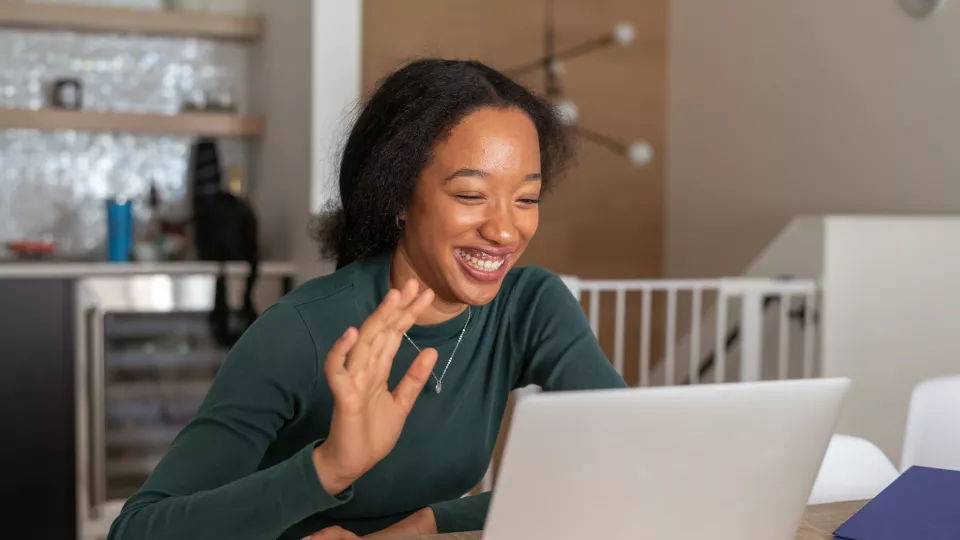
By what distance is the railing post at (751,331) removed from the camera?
2.97m

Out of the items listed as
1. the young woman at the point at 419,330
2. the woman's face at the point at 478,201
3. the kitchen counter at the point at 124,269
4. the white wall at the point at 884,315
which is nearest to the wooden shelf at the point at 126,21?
the kitchen counter at the point at 124,269

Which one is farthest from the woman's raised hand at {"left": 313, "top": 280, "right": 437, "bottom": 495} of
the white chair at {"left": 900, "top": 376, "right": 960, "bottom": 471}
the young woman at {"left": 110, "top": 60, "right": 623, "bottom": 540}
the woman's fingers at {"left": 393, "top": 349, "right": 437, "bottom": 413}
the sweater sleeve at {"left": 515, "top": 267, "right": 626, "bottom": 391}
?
the white chair at {"left": 900, "top": 376, "right": 960, "bottom": 471}

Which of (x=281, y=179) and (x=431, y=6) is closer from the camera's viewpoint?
(x=281, y=179)

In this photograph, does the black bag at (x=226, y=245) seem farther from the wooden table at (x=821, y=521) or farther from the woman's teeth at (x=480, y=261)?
the wooden table at (x=821, y=521)

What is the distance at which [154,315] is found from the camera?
334cm

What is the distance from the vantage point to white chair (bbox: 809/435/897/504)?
1462mm

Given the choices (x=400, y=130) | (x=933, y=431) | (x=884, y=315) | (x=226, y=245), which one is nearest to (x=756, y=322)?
(x=884, y=315)

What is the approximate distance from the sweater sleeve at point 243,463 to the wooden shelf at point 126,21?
2698mm

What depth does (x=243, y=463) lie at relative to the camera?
3.59ft

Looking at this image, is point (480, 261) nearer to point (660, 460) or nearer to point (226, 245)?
point (660, 460)

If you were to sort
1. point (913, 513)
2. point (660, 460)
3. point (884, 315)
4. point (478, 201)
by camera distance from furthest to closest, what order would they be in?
point (884, 315) → point (478, 201) → point (913, 513) → point (660, 460)

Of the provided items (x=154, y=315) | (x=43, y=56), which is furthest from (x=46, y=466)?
(x=43, y=56)

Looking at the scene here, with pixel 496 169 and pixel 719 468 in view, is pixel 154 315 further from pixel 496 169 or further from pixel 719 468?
pixel 719 468

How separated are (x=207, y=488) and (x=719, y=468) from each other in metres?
0.51
